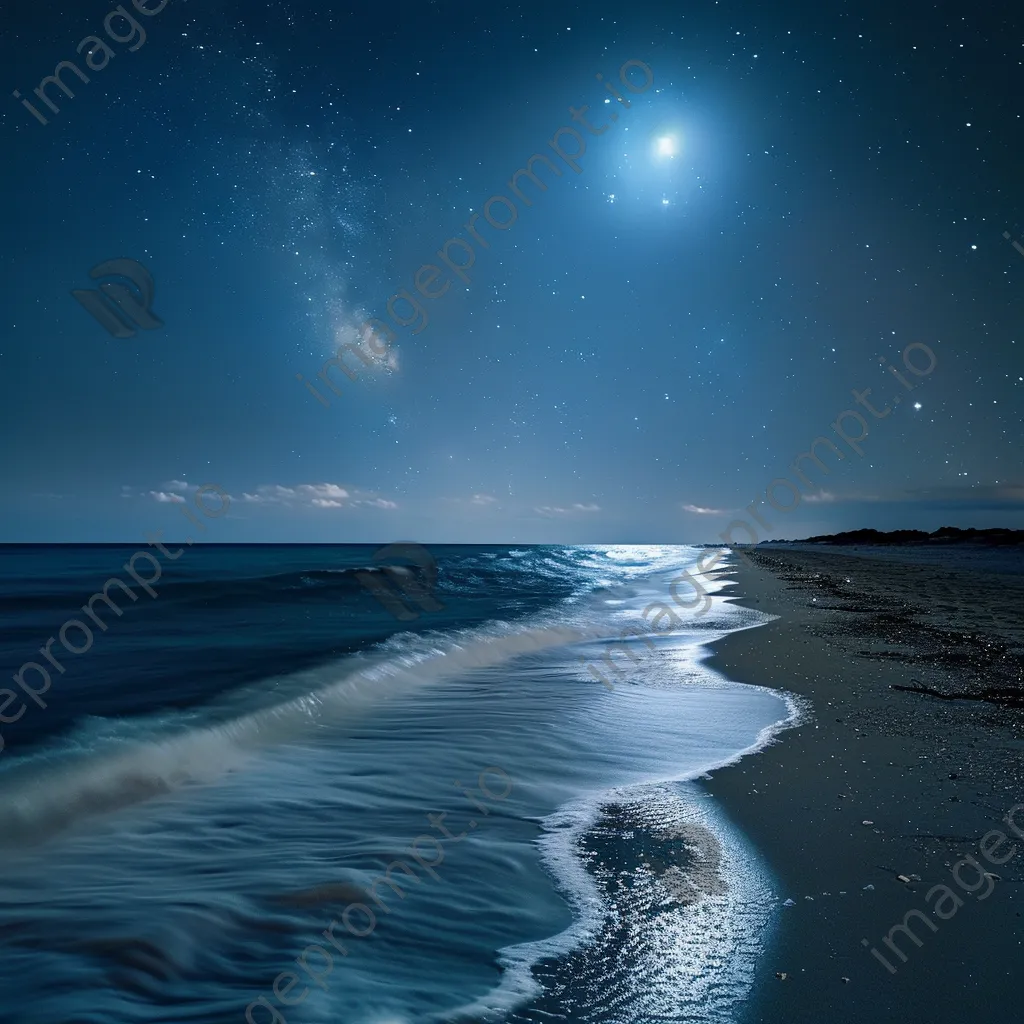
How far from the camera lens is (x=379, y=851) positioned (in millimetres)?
3248

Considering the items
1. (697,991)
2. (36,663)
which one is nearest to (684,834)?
(697,991)

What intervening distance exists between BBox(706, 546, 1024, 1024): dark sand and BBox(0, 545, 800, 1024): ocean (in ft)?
0.60

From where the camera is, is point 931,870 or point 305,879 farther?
point 305,879

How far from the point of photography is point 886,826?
3.21m

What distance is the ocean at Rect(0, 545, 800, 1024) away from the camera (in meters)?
2.13

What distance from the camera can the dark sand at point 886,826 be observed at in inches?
79.5

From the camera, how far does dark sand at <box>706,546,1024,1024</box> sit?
2020mm

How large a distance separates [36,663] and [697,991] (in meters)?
11.6

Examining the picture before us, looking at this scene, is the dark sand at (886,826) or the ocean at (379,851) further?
the ocean at (379,851)

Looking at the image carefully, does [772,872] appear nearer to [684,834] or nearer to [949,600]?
[684,834]

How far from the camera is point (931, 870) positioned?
274cm

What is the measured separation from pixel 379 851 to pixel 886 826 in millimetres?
2548

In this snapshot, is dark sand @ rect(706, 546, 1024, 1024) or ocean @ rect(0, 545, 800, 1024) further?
ocean @ rect(0, 545, 800, 1024)

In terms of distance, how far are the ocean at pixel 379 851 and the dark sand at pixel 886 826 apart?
0.60 feet
